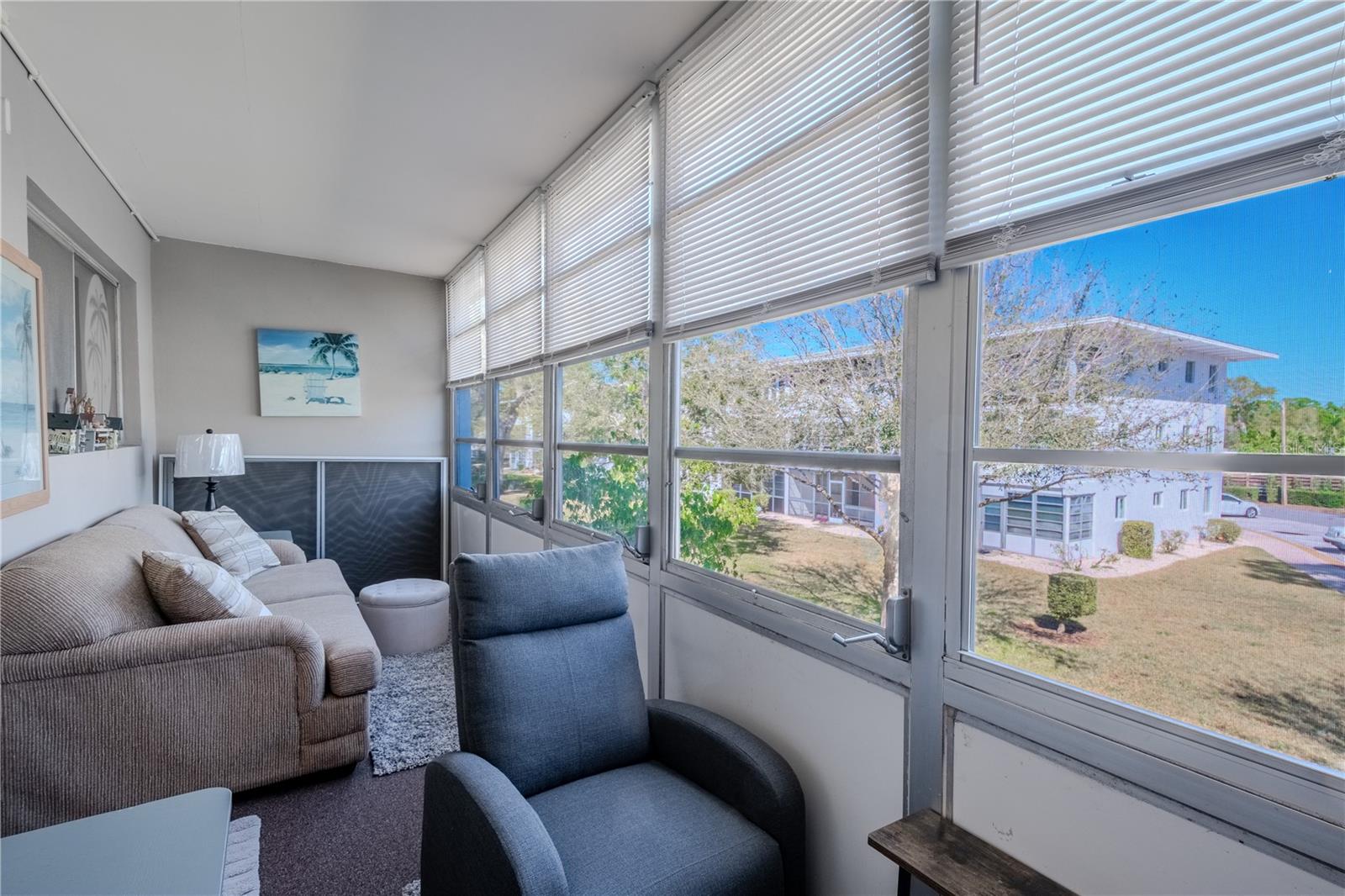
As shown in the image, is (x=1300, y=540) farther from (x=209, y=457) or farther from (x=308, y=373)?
(x=308, y=373)

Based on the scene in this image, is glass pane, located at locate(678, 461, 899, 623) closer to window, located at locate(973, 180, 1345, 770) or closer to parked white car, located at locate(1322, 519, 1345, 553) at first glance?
window, located at locate(973, 180, 1345, 770)

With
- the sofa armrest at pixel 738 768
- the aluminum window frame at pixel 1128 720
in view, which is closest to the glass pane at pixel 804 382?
the aluminum window frame at pixel 1128 720

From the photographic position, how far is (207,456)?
13.3 feet

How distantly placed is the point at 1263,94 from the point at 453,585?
1972 mm

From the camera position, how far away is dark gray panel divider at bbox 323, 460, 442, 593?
4.94 m

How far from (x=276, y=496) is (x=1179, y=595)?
544cm

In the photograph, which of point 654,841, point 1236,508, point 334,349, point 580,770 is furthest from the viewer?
point 334,349

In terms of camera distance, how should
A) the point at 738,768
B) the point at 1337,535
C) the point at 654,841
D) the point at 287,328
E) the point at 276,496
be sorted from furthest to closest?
the point at 287,328, the point at 276,496, the point at 738,768, the point at 654,841, the point at 1337,535

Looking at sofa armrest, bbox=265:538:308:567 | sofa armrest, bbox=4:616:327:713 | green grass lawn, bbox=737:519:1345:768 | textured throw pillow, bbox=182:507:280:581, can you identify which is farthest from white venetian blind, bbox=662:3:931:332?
sofa armrest, bbox=265:538:308:567

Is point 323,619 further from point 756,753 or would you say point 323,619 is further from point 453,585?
point 756,753

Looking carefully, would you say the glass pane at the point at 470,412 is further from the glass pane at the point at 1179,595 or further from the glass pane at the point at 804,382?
the glass pane at the point at 1179,595

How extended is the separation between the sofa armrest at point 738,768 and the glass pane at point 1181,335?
0.98 m

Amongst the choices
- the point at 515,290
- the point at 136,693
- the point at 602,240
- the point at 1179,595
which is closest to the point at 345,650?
the point at 136,693

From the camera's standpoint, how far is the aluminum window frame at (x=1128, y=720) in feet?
2.91
